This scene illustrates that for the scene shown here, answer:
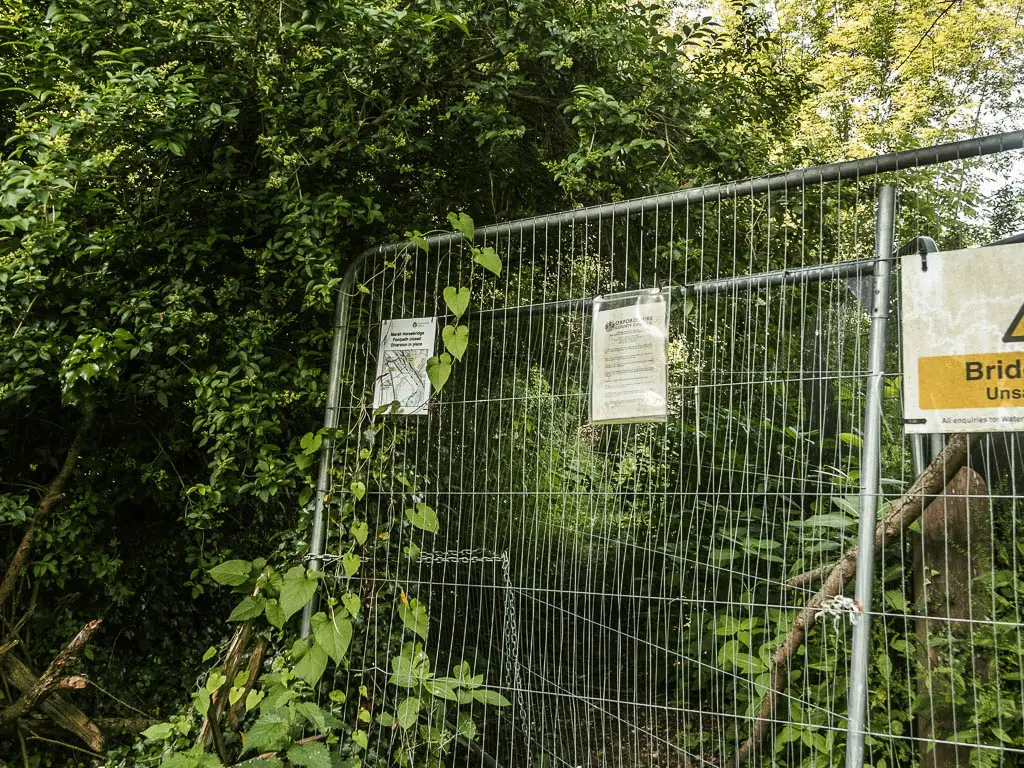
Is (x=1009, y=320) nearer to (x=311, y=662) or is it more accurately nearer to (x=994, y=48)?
(x=311, y=662)

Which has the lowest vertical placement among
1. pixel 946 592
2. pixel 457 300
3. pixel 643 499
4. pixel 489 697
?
pixel 489 697

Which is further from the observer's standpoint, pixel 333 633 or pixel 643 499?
pixel 643 499

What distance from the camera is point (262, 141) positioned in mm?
2805

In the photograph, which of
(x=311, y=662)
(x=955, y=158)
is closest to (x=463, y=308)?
(x=311, y=662)

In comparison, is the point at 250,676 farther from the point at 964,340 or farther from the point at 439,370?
the point at 964,340

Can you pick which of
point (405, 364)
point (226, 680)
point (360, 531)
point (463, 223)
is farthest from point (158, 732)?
point (463, 223)

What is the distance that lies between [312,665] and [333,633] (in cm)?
12

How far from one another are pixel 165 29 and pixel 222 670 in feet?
7.84

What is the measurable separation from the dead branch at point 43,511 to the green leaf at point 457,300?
1545 mm

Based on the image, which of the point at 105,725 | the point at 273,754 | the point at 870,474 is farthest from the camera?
the point at 105,725

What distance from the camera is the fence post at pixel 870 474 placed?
1.88 meters

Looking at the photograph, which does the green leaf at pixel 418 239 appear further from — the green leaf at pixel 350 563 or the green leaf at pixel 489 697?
the green leaf at pixel 489 697

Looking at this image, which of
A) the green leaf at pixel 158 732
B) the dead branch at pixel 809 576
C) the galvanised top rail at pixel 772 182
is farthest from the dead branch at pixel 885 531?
the green leaf at pixel 158 732

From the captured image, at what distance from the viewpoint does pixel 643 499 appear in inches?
118
